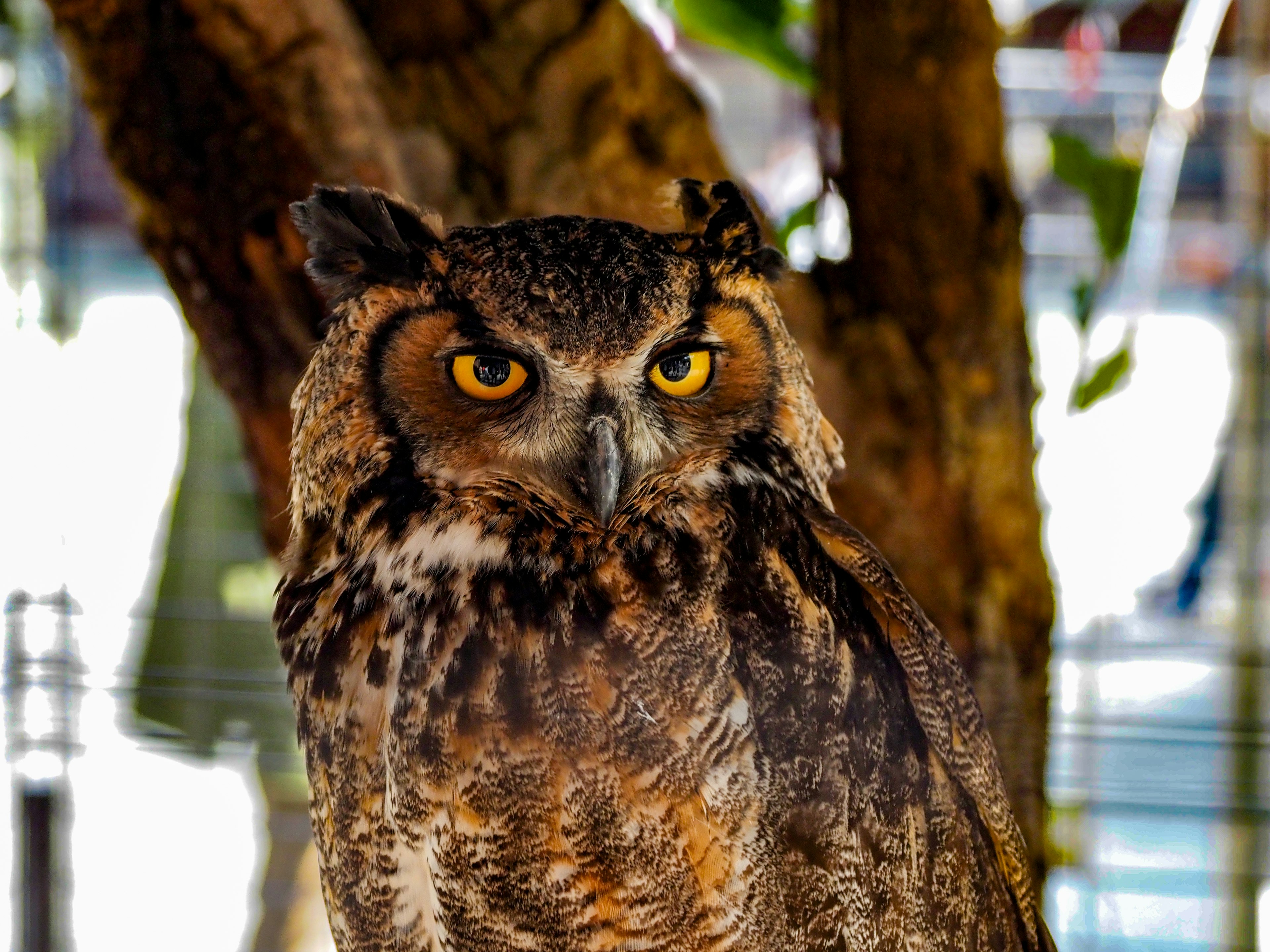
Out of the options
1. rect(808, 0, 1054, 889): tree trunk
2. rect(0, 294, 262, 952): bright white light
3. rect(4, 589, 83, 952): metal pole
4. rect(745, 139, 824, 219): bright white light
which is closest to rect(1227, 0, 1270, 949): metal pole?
rect(808, 0, 1054, 889): tree trunk

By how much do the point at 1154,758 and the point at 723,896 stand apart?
4.30ft

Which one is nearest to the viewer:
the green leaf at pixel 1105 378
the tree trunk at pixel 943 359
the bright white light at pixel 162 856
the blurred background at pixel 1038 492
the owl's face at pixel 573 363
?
the owl's face at pixel 573 363

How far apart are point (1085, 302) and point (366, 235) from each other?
3.58ft

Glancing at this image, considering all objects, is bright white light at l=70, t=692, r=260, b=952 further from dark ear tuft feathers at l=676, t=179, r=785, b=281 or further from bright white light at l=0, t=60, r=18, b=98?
dark ear tuft feathers at l=676, t=179, r=785, b=281

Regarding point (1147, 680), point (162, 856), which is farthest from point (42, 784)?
point (1147, 680)

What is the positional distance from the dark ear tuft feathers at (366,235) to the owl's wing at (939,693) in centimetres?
32

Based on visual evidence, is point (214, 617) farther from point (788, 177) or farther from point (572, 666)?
point (572, 666)

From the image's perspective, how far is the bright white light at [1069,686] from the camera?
1.81m

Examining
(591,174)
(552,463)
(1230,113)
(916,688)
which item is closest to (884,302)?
(591,174)

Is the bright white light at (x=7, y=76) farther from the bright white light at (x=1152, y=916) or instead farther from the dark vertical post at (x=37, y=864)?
the bright white light at (x=1152, y=916)

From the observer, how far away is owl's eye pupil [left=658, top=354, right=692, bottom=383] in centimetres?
63

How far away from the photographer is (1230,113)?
176 cm

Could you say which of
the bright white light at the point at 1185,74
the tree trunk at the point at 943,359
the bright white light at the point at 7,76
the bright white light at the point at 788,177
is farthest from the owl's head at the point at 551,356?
the bright white light at the point at 7,76

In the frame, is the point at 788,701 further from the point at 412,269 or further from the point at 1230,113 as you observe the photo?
the point at 1230,113
